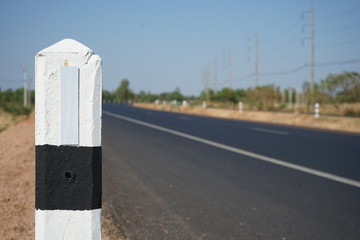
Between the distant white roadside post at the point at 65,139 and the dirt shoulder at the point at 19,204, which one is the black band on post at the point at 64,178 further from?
the dirt shoulder at the point at 19,204

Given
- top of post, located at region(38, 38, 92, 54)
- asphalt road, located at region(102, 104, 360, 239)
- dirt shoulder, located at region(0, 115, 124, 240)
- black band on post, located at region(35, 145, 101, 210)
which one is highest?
top of post, located at region(38, 38, 92, 54)

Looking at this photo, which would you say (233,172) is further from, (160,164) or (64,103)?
(64,103)

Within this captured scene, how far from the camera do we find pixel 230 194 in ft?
19.1

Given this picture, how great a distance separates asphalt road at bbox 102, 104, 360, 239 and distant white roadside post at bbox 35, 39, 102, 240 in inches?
88.3

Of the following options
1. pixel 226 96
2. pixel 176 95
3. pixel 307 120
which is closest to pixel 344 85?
pixel 307 120

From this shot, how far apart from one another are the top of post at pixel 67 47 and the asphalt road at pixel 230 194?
8.32 feet

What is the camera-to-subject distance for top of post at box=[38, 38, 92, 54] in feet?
5.61

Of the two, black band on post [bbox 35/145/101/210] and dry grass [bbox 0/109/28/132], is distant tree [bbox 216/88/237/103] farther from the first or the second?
black band on post [bbox 35/145/101/210]

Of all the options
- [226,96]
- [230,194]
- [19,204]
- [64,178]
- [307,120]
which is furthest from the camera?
[226,96]

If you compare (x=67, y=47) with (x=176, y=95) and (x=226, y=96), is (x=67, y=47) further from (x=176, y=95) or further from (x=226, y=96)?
(x=176, y=95)

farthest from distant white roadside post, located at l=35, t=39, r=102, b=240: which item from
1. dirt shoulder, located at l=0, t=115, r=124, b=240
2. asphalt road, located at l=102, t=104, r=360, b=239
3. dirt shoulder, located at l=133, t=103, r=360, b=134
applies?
dirt shoulder, located at l=133, t=103, r=360, b=134

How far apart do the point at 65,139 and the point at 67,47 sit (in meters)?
0.38

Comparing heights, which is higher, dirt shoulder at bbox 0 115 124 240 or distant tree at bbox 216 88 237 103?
distant tree at bbox 216 88 237 103

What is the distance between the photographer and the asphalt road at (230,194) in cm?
421
